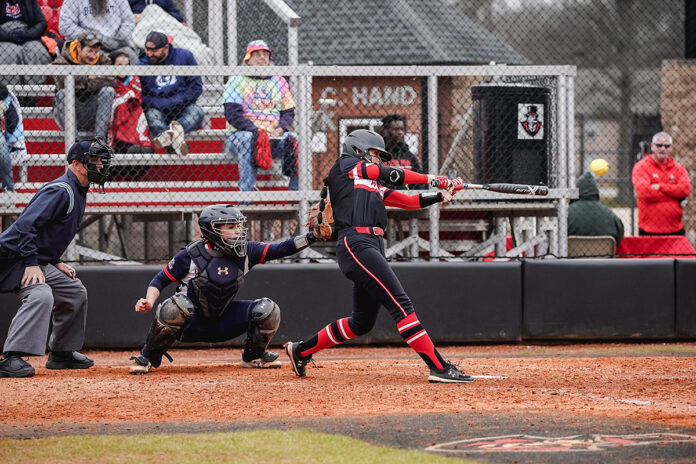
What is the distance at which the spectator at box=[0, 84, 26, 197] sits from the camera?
965cm

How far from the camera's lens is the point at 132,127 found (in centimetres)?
999

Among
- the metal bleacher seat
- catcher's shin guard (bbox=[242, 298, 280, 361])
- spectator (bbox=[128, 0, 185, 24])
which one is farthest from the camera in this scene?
spectator (bbox=[128, 0, 185, 24])

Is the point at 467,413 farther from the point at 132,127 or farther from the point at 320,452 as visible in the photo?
the point at 132,127

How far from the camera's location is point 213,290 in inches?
319

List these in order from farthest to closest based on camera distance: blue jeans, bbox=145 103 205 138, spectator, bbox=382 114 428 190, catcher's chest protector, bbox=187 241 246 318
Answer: spectator, bbox=382 114 428 190
blue jeans, bbox=145 103 205 138
catcher's chest protector, bbox=187 241 246 318

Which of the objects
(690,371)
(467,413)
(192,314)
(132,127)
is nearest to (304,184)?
(132,127)

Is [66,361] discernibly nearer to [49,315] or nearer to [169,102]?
[49,315]

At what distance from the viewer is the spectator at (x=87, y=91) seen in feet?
32.5

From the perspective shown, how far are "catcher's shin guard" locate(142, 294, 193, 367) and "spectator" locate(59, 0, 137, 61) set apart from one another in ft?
12.0

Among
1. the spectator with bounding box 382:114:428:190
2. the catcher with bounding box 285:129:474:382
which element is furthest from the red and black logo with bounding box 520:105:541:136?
the catcher with bounding box 285:129:474:382

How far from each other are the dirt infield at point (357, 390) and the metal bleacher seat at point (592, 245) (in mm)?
2084

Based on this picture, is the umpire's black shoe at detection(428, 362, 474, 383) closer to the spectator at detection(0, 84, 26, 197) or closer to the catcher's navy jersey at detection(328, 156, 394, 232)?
the catcher's navy jersey at detection(328, 156, 394, 232)

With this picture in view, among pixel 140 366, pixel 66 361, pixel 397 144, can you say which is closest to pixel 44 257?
pixel 66 361

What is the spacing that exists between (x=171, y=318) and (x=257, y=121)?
2.65m
